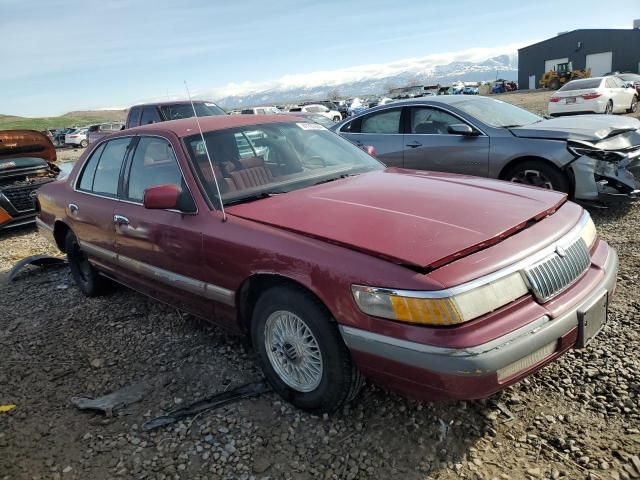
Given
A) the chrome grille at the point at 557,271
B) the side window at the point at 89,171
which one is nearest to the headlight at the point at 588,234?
the chrome grille at the point at 557,271

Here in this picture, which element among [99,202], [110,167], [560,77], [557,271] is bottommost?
[560,77]

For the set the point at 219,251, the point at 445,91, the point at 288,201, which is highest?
the point at 288,201

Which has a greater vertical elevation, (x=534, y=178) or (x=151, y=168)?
(x=151, y=168)

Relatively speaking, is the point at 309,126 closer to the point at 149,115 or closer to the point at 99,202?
the point at 99,202

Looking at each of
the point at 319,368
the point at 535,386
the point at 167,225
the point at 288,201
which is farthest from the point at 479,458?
the point at 167,225

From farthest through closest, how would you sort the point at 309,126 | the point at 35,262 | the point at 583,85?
the point at 583,85, the point at 35,262, the point at 309,126

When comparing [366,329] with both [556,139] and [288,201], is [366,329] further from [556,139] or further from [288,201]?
[556,139]

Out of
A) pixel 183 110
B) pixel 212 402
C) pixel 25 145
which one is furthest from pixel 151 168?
pixel 183 110

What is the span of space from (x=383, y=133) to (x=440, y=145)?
0.96 meters

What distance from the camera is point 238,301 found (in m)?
2.85

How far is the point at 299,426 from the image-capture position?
2.61m

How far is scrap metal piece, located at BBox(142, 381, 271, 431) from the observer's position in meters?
2.74

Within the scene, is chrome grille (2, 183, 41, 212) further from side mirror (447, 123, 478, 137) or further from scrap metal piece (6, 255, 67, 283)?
side mirror (447, 123, 478, 137)

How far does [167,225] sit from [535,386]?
243 centimetres
